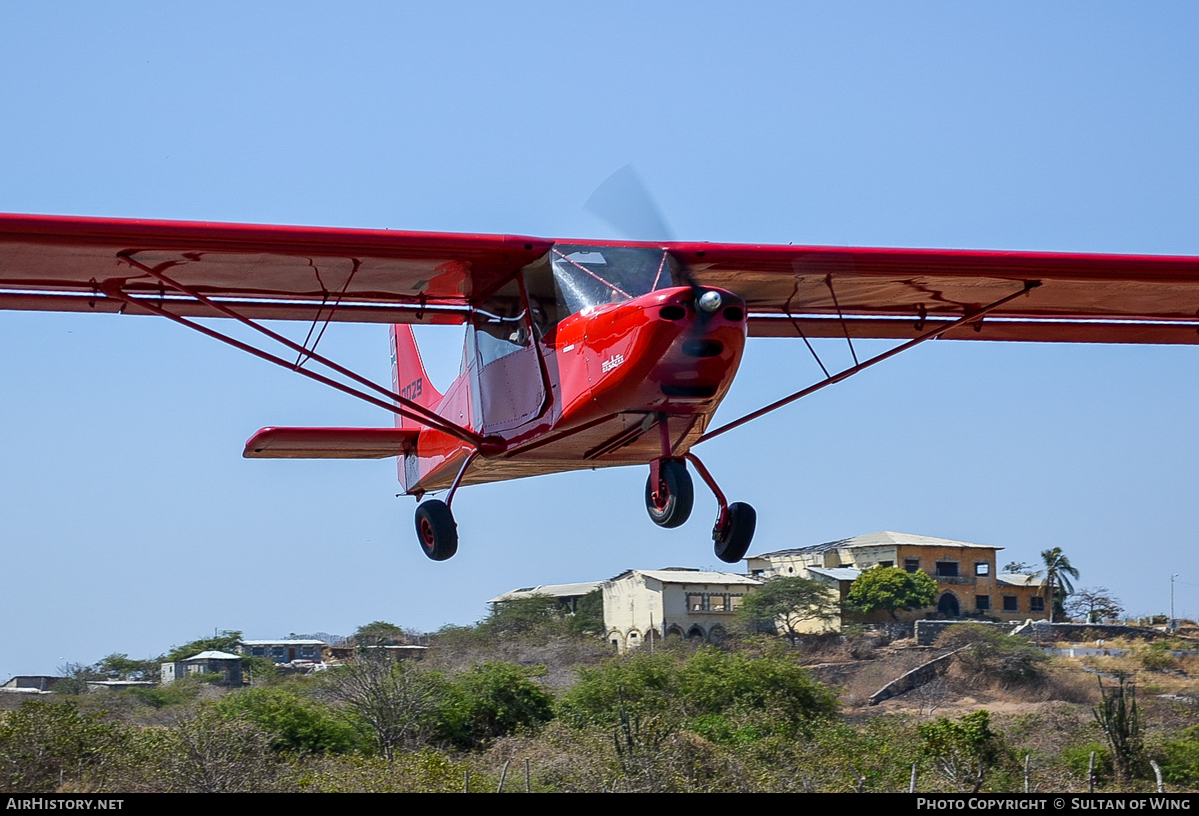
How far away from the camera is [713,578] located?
47.5 m

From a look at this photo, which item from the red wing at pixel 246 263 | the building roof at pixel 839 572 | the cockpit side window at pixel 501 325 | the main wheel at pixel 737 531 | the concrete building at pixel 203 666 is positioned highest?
the red wing at pixel 246 263

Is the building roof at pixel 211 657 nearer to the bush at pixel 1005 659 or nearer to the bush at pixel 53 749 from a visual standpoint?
the bush at pixel 53 749

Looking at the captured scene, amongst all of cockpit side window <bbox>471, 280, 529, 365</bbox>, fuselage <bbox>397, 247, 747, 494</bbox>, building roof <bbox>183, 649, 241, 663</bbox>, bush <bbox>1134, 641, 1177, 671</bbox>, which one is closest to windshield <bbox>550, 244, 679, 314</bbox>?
fuselage <bbox>397, 247, 747, 494</bbox>

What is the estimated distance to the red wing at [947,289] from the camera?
12.3m

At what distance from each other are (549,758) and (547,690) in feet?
18.9

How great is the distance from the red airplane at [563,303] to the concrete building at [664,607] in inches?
1048

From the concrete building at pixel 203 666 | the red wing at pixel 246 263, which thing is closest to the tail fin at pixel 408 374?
the red wing at pixel 246 263

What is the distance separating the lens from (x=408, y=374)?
674 inches

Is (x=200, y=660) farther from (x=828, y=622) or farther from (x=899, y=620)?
(x=899, y=620)

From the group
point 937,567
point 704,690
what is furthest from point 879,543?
point 704,690

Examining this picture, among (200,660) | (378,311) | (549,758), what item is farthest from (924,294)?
(200,660)

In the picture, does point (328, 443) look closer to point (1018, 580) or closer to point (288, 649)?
point (288, 649)

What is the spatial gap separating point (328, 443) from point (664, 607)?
27829mm

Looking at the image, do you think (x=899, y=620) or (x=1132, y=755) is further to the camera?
(x=899, y=620)
